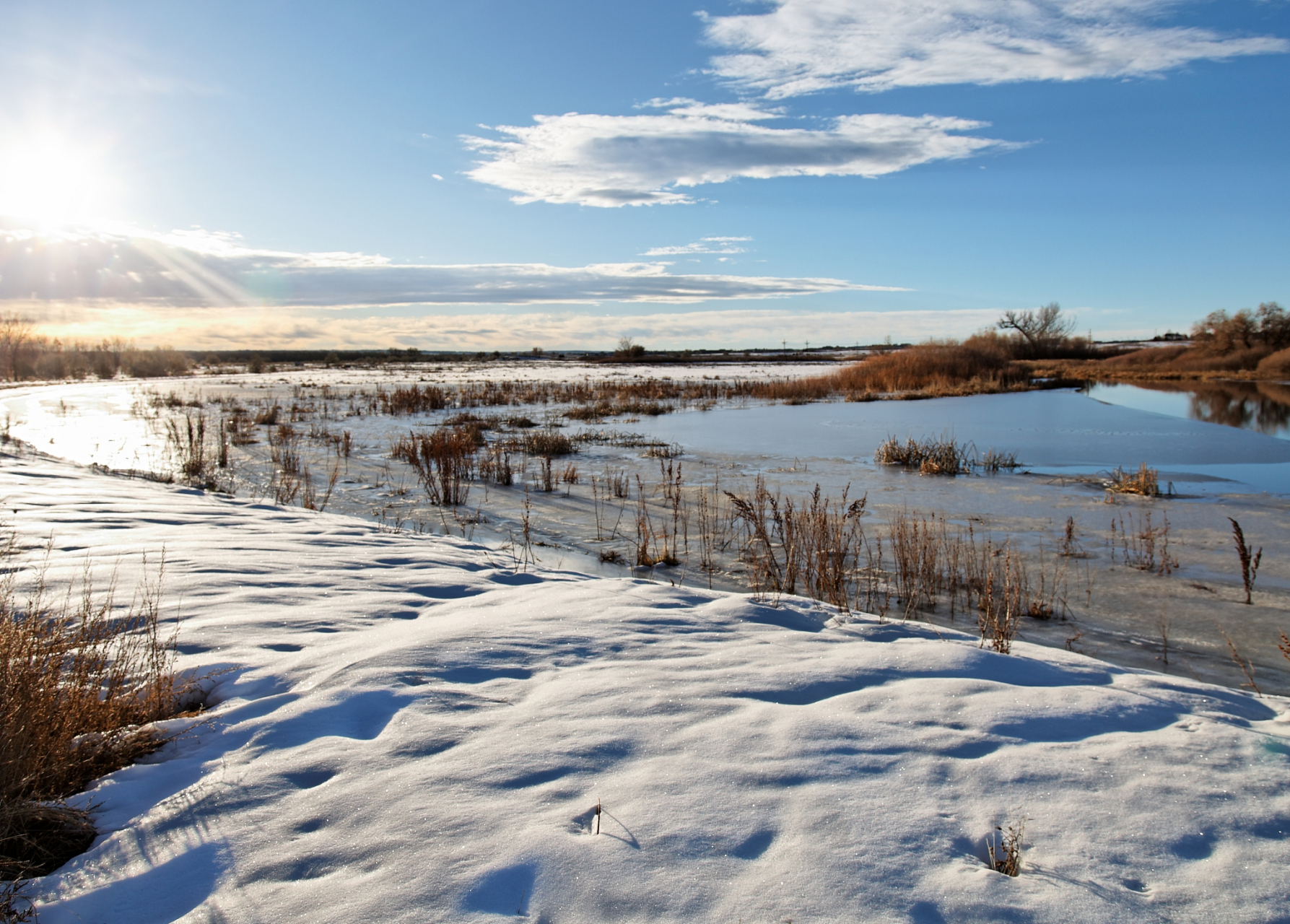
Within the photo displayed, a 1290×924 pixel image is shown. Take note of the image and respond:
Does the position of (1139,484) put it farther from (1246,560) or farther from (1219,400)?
(1219,400)

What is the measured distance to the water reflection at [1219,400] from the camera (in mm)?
18883

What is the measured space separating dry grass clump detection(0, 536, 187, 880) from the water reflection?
20.9 m

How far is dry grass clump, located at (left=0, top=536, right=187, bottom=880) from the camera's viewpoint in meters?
2.04

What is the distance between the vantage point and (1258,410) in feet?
70.7

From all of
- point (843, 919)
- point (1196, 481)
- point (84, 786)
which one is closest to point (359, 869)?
point (84, 786)

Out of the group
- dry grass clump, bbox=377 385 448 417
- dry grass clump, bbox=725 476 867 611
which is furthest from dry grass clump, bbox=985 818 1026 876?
dry grass clump, bbox=377 385 448 417

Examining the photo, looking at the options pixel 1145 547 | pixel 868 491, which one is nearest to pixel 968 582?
pixel 1145 547

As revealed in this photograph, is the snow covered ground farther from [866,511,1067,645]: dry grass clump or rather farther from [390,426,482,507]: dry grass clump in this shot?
[390,426,482,507]: dry grass clump

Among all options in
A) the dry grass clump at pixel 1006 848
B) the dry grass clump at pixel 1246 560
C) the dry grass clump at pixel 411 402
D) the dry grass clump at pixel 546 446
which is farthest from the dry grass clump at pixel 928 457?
the dry grass clump at pixel 411 402

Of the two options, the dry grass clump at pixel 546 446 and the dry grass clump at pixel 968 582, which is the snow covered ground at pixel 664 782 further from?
the dry grass clump at pixel 546 446

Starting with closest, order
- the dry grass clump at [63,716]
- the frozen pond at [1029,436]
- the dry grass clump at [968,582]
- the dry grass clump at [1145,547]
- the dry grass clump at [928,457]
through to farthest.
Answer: the dry grass clump at [63,716]
the dry grass clump at [968,582]
the dry grass clump at [1145,547]
the dry grass clump at [928,457]
the frozen pond at [1029,436]

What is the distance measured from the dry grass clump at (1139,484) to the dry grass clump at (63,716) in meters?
10.9

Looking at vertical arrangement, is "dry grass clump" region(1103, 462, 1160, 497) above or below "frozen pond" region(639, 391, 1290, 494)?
below

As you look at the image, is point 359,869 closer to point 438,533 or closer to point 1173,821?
point 1173,821
